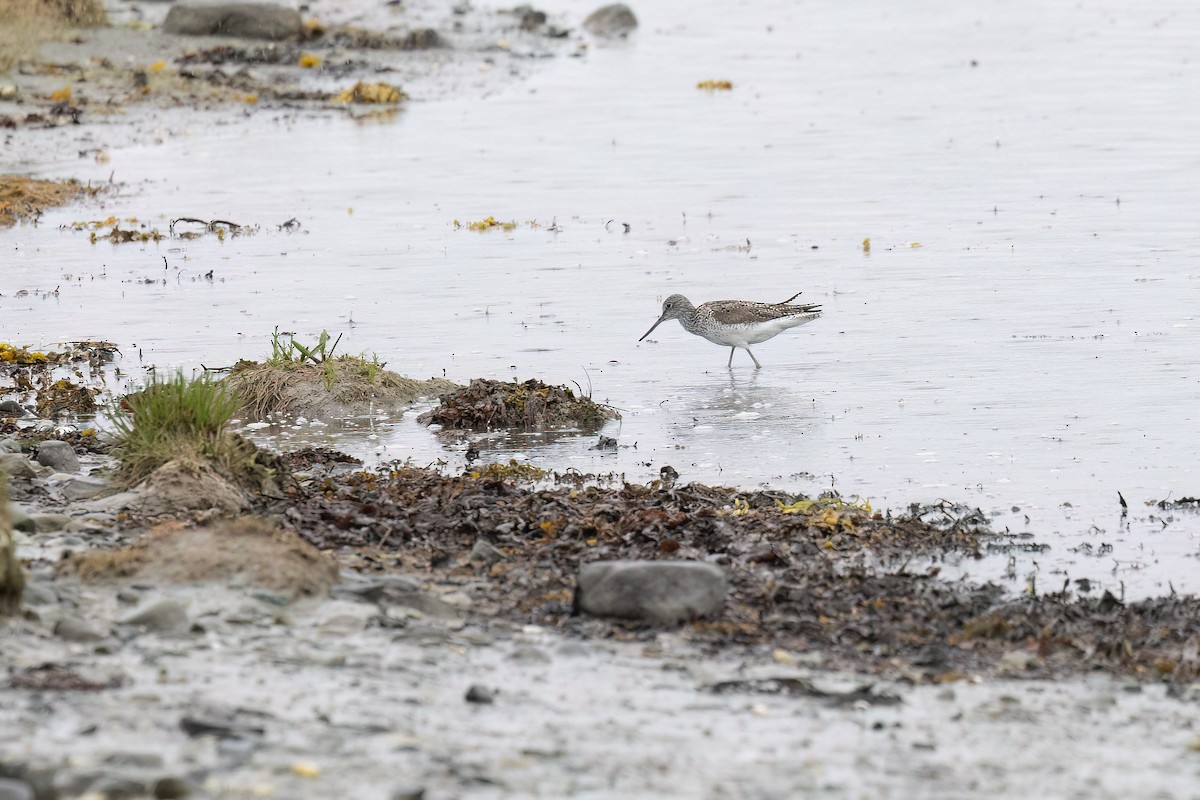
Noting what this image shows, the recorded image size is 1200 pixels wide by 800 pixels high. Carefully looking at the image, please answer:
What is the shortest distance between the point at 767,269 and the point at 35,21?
1835cm

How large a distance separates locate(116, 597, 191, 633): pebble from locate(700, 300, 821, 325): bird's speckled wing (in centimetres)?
794

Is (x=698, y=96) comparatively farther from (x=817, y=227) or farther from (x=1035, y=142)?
(x=817, y=227)

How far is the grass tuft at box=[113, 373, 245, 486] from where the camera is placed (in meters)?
9.36

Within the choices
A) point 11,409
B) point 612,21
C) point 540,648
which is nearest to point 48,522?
point 540,648

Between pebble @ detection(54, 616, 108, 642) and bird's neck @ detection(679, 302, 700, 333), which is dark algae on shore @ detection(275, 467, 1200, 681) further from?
bird's neck @ detection(679, 302, 700, 333)

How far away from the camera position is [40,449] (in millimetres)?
10297

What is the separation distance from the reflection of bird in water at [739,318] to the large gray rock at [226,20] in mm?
20520

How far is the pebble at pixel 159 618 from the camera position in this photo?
6986mm

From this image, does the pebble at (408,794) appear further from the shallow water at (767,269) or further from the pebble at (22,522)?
the shallow water at (767,269)

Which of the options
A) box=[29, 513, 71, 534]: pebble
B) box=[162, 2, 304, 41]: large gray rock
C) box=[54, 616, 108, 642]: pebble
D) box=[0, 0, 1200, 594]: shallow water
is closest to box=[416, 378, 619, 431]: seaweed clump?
box=[0, 0, 1200, 594]: shallow water

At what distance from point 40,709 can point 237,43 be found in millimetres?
27981

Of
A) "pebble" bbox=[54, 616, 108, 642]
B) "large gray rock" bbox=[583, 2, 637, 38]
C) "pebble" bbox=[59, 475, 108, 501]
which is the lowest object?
"pebble" bbox=[54, 616, 108, 642]

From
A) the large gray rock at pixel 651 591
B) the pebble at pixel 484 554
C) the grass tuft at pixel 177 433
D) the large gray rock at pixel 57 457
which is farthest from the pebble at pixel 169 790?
the large gray rock at pixel 57 457

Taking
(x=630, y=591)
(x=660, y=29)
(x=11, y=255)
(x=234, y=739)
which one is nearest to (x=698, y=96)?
(x=660, y=29)
